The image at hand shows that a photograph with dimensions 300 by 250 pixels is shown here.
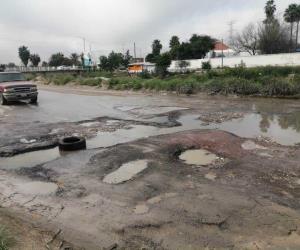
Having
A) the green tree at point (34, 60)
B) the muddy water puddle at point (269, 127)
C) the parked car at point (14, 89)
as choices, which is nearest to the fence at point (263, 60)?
the parked car at point (14, 89)

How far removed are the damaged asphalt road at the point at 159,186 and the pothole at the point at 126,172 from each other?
0.02 meters

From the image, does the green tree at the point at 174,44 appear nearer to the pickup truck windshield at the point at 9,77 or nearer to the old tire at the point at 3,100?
the pickup truck windshield at the point at 9,77

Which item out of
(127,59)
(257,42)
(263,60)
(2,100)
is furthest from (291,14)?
(2,100)

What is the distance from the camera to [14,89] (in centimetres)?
2075

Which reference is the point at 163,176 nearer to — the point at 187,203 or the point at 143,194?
the point at 143,194

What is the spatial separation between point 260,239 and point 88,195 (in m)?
3.16

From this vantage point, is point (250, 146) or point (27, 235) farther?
point (250, 146)

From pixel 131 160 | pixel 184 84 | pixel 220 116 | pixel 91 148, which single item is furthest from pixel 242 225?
pixel 184 84

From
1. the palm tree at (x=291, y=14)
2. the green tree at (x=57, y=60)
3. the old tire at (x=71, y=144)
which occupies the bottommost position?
the old tire at (x=71, y=144)

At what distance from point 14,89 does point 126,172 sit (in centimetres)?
1542

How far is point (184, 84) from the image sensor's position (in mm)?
26844

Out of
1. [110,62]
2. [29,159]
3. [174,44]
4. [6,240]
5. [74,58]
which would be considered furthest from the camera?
[74,58]

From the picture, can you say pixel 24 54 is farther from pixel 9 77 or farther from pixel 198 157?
pixel 198 157

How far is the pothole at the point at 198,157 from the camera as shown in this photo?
8.14 metres
